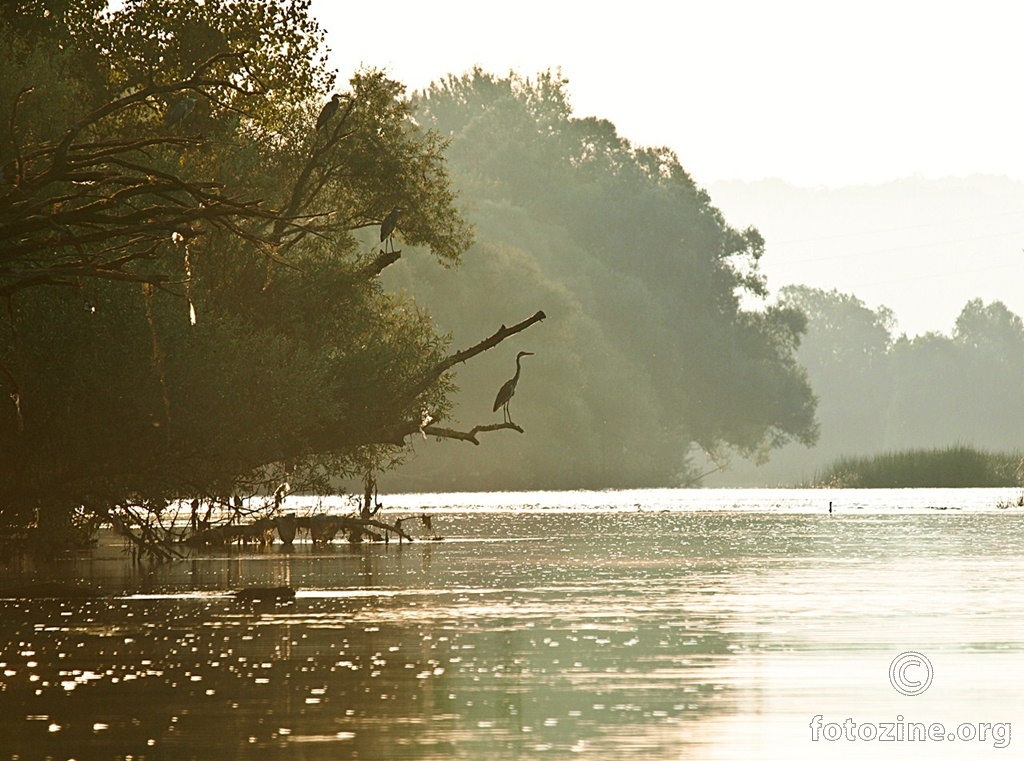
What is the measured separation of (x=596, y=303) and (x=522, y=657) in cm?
10047

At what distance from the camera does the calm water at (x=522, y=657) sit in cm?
1348

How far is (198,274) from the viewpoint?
39906 millimetres

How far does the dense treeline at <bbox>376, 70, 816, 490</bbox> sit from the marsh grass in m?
19.2

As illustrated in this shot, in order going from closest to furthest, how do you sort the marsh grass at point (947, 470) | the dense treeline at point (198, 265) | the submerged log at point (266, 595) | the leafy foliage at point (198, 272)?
1. the dense treeline at point (198, 265)
2. the submerged log at point (266, 595)
3. the leafy foliage at point (198, 272)
4. the marsh grass at point (947, 470)

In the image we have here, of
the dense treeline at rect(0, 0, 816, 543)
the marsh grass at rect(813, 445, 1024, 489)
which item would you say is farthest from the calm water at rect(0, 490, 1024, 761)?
the marsh grass at rect(813, 445, 1024, 489)

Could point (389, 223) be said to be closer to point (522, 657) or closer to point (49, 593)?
point (49, 593)

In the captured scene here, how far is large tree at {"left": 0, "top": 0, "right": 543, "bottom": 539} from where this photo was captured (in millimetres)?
27625

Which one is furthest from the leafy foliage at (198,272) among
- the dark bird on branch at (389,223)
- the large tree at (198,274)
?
the dark bird on branch at (389,223)

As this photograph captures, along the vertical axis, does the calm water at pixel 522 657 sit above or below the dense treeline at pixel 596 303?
below

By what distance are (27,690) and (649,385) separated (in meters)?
102
